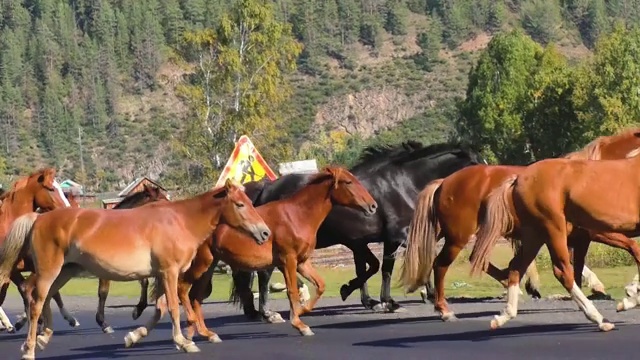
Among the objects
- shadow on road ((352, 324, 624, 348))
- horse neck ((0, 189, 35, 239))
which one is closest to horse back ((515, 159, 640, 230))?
shadow on road ((352, 324, 624, 348))

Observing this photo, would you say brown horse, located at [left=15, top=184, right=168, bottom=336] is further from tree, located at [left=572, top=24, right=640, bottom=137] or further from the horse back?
tree, located at [left=572, top=24, right=640, bottom=137]

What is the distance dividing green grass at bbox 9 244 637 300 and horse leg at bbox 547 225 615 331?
3.96 meters

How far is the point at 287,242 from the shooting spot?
14.3 metres

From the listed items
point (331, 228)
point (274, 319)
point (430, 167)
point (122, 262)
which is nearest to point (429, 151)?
point (430, 167)

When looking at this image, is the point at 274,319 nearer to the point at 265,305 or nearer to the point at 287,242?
the point at 265,305

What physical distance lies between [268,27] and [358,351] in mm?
35900

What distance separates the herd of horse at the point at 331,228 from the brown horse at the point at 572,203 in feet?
0.04

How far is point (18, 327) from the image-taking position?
54.5 feet

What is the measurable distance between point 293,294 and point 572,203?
3485 millimetres

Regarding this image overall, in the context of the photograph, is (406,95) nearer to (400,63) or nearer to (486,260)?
(400,63)

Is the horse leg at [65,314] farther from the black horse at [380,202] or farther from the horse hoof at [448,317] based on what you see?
the horse hoof at [448,317]

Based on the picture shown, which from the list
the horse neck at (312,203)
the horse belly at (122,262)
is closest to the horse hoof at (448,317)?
the horse neck at (312,203)

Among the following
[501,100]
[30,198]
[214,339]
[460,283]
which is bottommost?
[501,100]

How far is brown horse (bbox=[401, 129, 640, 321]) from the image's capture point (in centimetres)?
1422
